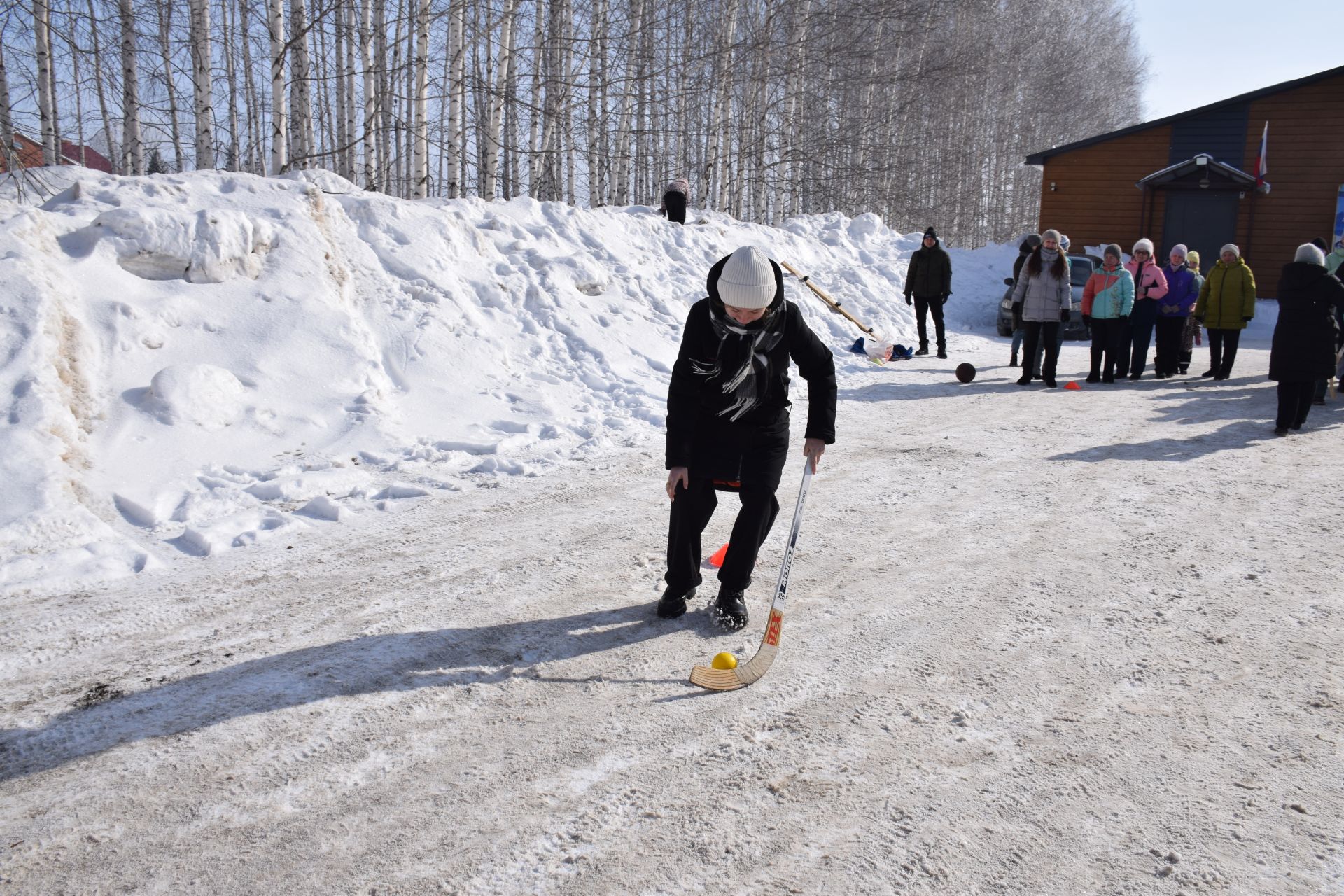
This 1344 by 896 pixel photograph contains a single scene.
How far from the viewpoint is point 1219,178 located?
23078 mm

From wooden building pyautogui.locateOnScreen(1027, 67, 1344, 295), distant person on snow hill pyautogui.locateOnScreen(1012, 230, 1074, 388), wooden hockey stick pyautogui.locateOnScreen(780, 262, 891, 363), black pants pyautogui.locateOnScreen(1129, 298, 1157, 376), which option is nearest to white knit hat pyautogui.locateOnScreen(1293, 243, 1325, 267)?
distant person on snow hill pyautogui.locateOnScreen(1012, 230, 1074, 388)

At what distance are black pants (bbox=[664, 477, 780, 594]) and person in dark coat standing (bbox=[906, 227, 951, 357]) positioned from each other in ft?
31.8

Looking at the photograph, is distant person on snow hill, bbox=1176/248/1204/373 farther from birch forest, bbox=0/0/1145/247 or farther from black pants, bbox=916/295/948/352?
birch forest, bbox=0/0/1145/247

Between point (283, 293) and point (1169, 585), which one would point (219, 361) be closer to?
point (283, 293)

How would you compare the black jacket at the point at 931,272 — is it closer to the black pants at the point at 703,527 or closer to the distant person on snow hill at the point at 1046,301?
the distant person on snow hill at the point at 1046,301

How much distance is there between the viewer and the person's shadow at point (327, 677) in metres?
3.17

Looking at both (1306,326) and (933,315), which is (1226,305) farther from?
(933,315)

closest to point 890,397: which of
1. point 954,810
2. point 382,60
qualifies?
point 954,810

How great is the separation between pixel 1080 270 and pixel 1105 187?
9197 millimetres

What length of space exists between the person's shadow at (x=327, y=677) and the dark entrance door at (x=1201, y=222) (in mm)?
24261

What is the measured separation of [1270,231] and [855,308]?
14.8m

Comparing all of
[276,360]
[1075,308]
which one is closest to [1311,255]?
[1075,308]

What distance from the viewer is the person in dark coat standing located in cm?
1302

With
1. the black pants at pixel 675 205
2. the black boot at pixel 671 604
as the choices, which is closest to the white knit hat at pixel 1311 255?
the black boot at pixel 671 604
